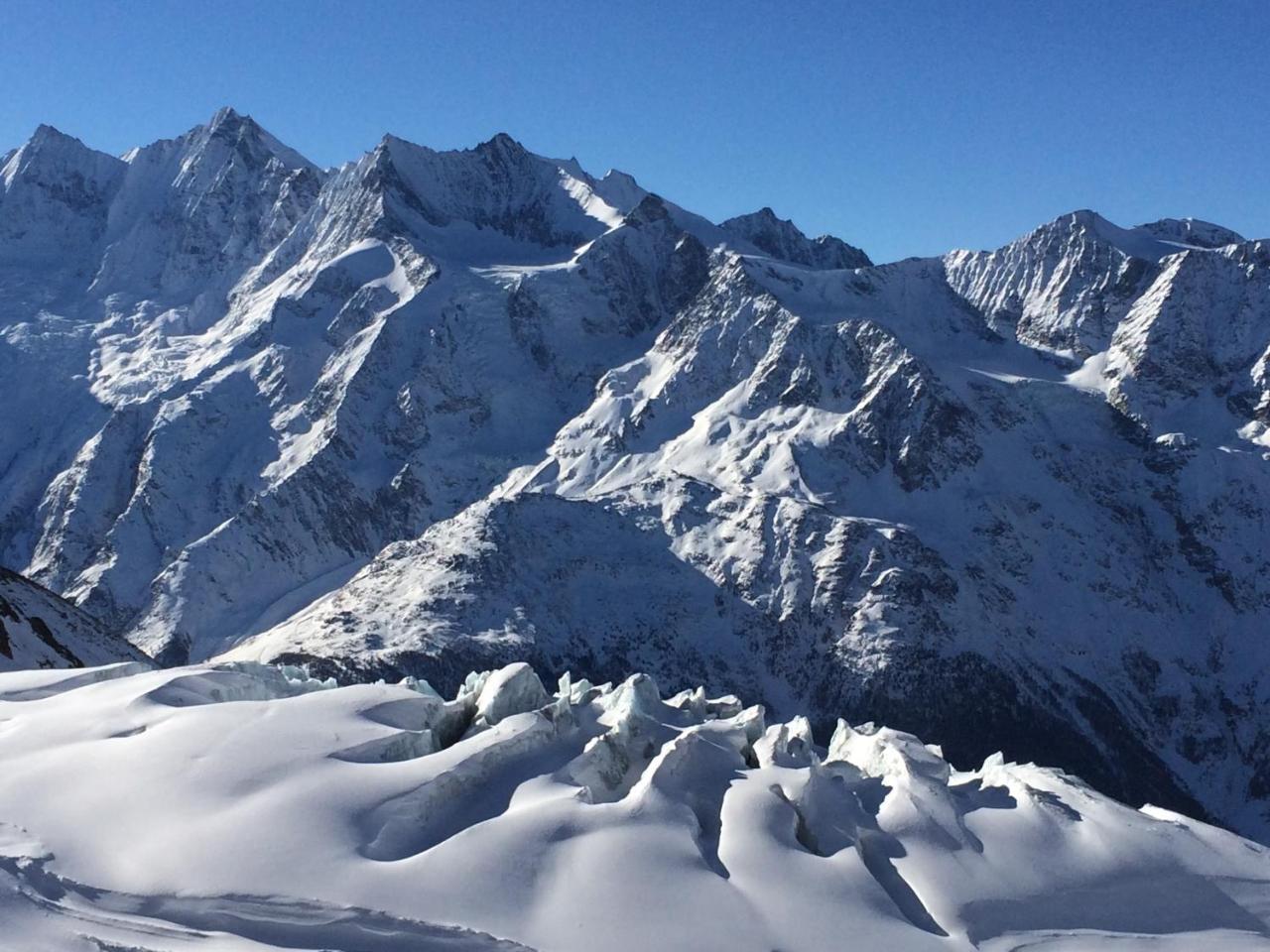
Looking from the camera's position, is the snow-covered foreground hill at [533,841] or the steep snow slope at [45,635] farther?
the steep snow slope at [45,635]

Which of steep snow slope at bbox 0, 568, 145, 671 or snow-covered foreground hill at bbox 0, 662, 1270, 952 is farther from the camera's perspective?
steep snow slope at bbox 0, 568, 145, 671

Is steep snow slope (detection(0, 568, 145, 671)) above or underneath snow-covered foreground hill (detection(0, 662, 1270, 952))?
above

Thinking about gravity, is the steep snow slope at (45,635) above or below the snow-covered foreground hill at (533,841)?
above

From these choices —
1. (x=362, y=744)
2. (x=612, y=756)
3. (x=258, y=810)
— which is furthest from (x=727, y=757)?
(x=258, y=810)

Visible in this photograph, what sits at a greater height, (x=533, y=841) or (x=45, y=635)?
(x=45, y=635)
